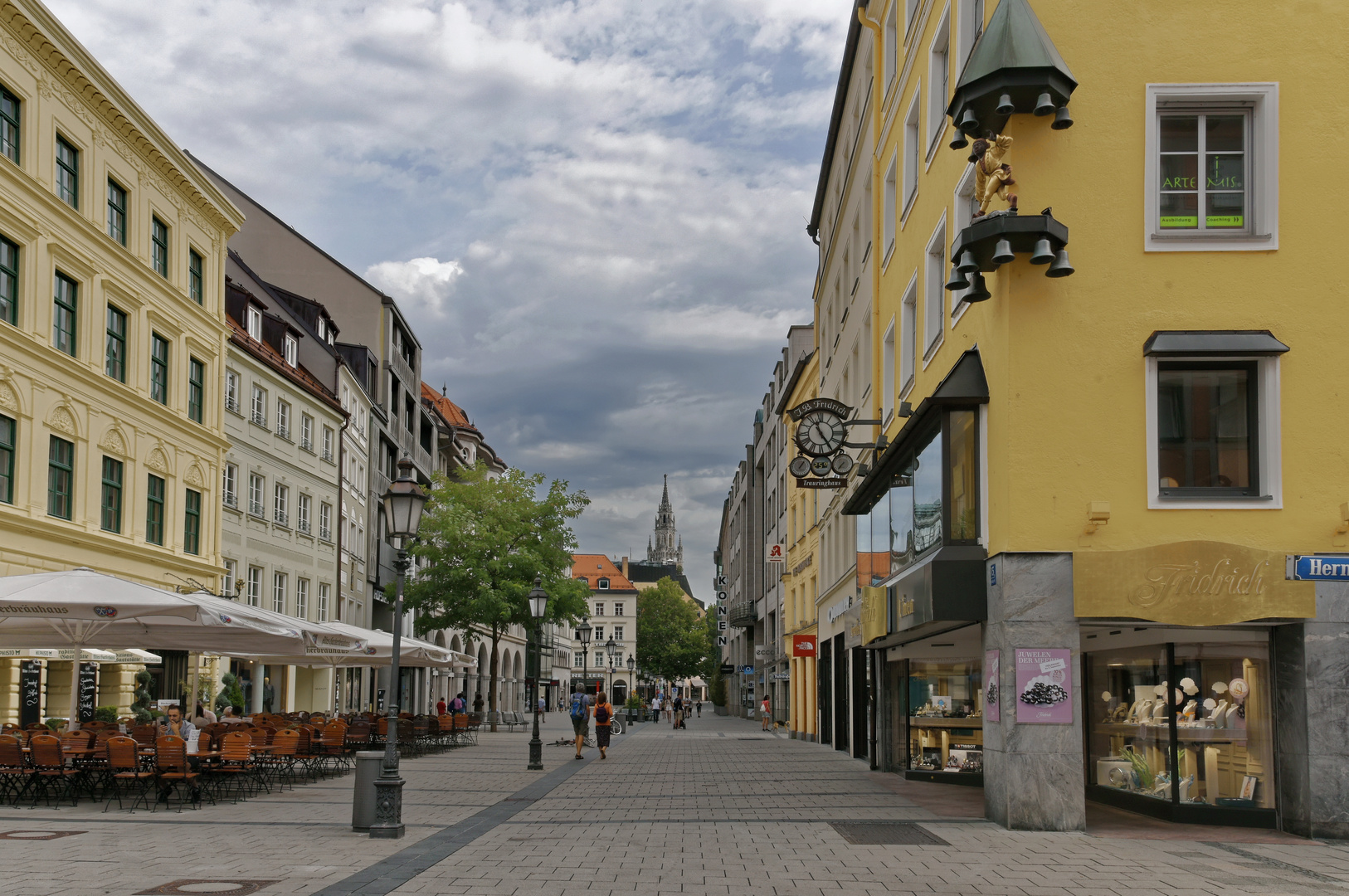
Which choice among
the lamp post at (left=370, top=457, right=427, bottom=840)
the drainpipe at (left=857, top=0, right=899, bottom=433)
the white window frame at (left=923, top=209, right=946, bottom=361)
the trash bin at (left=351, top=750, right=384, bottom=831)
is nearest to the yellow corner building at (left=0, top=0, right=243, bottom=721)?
the lamp post at (left=370, top=457, right=427, bottom=840)

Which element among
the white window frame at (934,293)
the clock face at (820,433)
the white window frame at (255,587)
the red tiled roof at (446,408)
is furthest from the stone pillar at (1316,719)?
the red tiled roof at (446,408)

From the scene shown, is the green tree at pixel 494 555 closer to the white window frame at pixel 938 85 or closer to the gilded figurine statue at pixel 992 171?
the white window frame at pixel 938 85

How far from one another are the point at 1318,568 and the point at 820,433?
11451 millimetres

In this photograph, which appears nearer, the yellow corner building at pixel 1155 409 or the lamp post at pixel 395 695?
the lamp post at pixel 395 695

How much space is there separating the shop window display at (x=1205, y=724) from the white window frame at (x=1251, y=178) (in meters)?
4.83

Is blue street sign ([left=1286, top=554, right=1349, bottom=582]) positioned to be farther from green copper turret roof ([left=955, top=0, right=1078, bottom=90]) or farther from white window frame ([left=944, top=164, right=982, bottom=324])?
green copper turret roof ([left=955, top=0, right=1078, bottom=90])

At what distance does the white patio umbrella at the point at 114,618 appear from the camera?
1647 centimetres

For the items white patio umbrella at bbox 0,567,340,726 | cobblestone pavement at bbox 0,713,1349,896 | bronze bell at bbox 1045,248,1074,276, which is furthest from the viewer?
white patio umbrella at bbox 0,567,340,726

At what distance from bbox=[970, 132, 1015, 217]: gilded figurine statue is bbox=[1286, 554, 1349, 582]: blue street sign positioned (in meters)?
5.26

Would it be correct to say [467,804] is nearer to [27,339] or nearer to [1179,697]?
[1179,697]

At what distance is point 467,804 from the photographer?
19234 millimetres

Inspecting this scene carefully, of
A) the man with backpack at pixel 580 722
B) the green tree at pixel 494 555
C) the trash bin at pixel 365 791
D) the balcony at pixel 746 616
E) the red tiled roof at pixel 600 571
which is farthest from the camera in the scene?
the red tiled roof at pixel 600 571

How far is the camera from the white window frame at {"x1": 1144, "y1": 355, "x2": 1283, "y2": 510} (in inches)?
607

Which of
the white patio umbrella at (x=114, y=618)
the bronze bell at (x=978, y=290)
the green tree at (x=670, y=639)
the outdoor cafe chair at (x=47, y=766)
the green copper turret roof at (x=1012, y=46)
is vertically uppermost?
the green copper turret roof at (x=1012, y=46)
